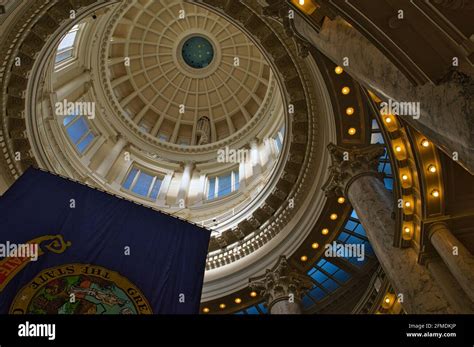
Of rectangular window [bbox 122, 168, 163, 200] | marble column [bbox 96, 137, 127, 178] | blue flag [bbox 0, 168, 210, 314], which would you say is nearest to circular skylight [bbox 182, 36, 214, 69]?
marble column [bbox 96, 137, 127, 178]

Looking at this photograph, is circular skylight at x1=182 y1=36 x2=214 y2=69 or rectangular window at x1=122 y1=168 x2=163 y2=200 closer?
rectangular window at x1=122 y1=168 x2=163 y2=200

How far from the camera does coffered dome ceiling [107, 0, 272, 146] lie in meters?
33.6

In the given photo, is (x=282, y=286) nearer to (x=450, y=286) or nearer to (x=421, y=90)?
(x=450, y=286)

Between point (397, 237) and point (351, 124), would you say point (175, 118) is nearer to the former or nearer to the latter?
point (351, 124)

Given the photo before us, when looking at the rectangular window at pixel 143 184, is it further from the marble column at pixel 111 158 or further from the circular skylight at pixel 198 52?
the circular skylight at pixel 198 52

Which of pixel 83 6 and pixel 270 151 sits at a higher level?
pixel 83 6

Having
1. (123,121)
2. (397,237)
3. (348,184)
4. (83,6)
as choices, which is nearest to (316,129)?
(348,184)

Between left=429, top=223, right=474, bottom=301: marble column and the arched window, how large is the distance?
21029 millimetres

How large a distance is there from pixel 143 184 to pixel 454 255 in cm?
2212

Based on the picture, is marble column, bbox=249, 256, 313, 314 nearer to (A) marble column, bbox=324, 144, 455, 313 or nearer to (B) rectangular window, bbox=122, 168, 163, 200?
(A) marble column, bbox=324, 144, 455, 313

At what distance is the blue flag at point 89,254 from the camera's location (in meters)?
8.26

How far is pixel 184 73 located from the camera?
37281 mm

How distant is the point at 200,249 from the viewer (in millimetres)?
10844

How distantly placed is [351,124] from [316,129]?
79.8 inches
